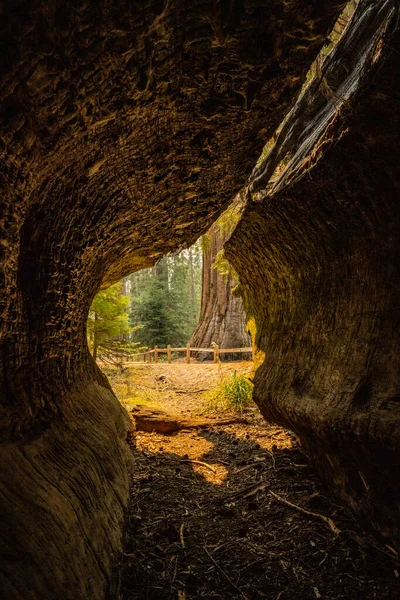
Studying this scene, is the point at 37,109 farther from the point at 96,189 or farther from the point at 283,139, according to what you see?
the point at 283,139

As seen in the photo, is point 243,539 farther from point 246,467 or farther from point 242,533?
point 246,467

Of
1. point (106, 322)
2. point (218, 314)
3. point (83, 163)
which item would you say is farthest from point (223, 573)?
point (218, 314)

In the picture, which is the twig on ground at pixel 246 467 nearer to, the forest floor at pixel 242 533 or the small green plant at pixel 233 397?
the forest floor at pixel 242 533

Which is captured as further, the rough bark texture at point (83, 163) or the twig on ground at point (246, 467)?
the twig on ground at point (246, 467)

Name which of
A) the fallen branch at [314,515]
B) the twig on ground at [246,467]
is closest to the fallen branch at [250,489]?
the fallen branch at [314,515]

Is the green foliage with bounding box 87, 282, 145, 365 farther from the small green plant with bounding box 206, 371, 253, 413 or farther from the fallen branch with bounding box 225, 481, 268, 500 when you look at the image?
the fallen branch with bounding box 225, 481, 268, 500

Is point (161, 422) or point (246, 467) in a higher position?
point (161, 422)

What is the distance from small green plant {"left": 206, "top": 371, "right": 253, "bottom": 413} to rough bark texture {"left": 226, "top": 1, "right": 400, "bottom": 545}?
156 inches

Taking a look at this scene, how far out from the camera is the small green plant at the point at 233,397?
8.30 metres

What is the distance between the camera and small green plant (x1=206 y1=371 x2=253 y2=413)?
830 cm

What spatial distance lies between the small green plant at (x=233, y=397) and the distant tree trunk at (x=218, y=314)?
9.48m

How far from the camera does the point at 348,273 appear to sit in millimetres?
3236

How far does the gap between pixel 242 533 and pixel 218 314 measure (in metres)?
16.2

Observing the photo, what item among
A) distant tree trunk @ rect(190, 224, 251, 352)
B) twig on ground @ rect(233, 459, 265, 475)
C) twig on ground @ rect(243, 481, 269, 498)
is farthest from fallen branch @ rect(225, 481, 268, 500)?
distant tree trunk @ rect(190, 224, 251, 352)
